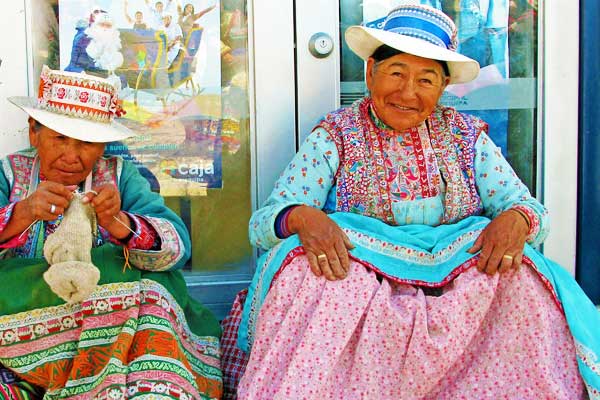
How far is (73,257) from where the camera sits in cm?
218

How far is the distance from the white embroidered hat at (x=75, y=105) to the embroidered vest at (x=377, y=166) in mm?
823

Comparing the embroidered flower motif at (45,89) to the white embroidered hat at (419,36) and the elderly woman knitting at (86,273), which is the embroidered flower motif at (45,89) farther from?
the white embroidered hat at (419,36)

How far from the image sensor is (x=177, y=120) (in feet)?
10.6

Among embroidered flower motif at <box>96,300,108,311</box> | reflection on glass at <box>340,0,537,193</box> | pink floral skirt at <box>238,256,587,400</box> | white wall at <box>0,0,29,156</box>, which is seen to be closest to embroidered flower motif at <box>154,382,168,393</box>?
pink floral skirt at <box>238,256,587,400</box>

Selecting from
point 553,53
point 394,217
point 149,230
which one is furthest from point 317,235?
point 553,53

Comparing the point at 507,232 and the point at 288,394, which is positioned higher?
the point at 507,232

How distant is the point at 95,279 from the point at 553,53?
237 cm

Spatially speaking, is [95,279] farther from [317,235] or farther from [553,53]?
[553,53]

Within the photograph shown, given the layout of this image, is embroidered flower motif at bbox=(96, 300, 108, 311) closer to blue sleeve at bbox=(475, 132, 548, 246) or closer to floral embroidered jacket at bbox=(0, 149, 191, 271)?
floral embroidered jacket at bbox=(0, 149, 191, 271)

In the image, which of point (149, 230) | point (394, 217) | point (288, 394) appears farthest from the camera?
point (394, 217)

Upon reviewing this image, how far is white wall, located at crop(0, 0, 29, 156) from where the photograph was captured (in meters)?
3.05

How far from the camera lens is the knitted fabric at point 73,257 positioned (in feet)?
6.98

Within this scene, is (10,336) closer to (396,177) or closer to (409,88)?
(396,177)

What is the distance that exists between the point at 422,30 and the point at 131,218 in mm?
1238
